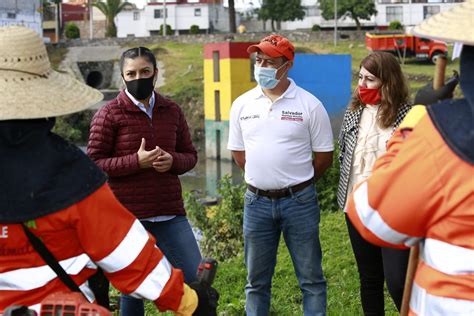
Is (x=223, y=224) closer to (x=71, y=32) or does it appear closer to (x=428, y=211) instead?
(x=428, y=211)

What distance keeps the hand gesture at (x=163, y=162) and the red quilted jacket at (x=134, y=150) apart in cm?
7

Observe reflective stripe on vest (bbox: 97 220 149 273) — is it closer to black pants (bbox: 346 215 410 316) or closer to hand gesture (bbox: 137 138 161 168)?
Result: hand gesture (bbox: 137 138 161 168)

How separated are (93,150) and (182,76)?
130 ft

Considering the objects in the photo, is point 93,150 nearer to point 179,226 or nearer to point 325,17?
point 179,226

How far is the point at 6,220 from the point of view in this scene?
2.58 m

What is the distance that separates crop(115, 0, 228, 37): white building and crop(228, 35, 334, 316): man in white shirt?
63.6m

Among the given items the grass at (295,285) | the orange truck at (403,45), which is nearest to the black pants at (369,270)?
the grass at (295,285)

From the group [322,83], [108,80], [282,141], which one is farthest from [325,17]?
[282,141]

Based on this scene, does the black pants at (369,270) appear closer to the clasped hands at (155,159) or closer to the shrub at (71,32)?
the clasped hands at (155,159)

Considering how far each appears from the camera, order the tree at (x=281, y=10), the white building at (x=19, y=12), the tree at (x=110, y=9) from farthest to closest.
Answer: the tree at (x=281, y=10) → the tree at (x=110, y=9) → the white building at (x=19, y=12)

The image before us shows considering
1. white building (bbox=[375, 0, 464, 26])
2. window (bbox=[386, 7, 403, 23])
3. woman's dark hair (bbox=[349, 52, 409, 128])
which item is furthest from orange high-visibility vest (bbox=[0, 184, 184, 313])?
window (bbox=[386, 7, 403, 23])

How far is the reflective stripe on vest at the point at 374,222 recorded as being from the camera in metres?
2.46

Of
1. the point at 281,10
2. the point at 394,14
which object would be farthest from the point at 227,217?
the point at 394,14

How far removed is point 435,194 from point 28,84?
4.63 ft
